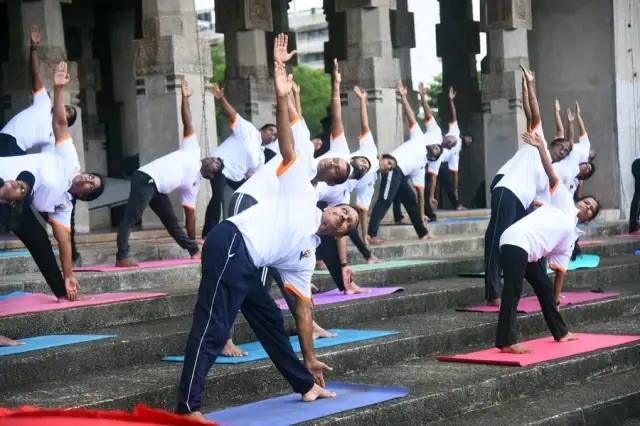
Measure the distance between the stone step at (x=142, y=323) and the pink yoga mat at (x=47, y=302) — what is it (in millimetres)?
107

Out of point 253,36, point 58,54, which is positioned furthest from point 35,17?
point 253,36

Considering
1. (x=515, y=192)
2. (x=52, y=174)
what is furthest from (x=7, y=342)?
(x=515, y=192)

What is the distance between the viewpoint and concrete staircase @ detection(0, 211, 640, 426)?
24.9 feet

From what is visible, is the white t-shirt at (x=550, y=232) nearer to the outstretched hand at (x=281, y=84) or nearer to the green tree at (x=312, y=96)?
the outstretched hand at (x=281, y=84)

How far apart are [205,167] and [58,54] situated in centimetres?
289

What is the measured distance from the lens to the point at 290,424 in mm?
6754

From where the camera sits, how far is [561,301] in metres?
11.7

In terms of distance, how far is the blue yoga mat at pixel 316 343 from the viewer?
8.34 metres

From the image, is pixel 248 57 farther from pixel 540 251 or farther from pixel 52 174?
pixel 540 251

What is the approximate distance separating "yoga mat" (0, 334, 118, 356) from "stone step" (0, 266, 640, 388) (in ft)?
0.55

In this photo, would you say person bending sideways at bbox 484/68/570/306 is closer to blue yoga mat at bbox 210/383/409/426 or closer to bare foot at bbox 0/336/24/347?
blue yoga mat at bbox 210/383/409/426

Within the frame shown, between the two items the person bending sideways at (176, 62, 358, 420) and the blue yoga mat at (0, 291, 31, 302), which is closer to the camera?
the person bending sideways at (176, 62, 358, 420)

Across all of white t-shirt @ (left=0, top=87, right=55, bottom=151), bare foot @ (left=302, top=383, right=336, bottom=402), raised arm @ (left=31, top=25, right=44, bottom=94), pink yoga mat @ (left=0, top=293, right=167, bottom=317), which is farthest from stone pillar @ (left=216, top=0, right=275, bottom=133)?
bare foot @ (left=302, top=383, right=336, bottom=402)

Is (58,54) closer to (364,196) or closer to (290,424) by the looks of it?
(364,196)
